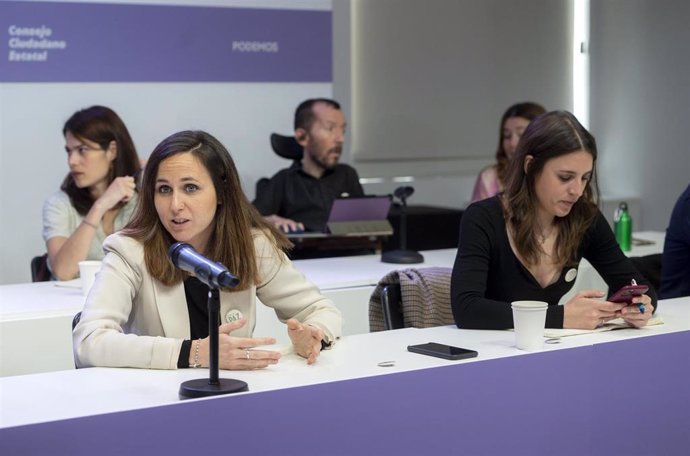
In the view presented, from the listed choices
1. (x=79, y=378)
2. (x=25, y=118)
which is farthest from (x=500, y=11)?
(x=79, y=378)

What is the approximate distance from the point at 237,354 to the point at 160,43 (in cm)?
362

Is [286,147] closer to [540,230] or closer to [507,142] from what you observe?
[507,142]

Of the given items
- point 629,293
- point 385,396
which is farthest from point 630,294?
point 385,396

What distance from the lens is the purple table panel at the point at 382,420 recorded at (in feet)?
5.91

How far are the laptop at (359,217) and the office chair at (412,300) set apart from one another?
1.28 metres

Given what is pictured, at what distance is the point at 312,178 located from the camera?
17.4 ft

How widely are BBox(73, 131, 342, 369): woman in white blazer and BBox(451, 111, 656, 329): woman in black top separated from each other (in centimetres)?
50

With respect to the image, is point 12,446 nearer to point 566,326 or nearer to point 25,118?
point 566,326

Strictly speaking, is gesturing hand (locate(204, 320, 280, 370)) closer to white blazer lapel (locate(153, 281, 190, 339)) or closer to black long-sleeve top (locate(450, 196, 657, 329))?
white blazer lapel (locate(153, 281, 190, 339))

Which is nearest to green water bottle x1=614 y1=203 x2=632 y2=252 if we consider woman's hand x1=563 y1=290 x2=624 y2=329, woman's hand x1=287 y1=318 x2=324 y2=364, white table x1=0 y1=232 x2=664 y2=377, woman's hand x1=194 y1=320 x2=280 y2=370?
white table x1=0 y1=232 x2=664 y2=377

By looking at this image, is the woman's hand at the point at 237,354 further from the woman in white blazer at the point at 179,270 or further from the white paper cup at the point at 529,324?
the white paper cup at the point at 529,324

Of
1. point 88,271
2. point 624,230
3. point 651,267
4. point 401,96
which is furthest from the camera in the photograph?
point 401,96

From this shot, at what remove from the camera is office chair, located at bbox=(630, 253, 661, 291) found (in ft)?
12.0

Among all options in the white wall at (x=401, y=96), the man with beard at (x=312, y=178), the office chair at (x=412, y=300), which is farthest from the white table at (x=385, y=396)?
the white wall at (x=401, y=96)
